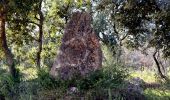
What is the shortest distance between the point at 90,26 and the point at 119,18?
1067 centimetres

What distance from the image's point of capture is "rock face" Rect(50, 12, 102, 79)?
1370 centimetres

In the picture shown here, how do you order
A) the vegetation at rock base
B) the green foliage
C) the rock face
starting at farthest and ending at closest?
1. the rock face
2. the green foliage
3. the vegetation at rock base

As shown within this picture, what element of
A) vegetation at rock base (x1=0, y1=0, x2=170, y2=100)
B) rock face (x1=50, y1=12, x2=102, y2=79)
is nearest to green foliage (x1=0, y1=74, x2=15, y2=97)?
vegetation at rock base (x1=0, y1=0, x2=170, y2=100)

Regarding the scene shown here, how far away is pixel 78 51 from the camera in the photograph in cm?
1415

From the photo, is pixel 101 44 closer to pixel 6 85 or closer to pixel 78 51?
pixel 78 51

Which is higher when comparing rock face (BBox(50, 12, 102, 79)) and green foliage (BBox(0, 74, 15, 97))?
rock face (BBox(50, 12, 102, 79))

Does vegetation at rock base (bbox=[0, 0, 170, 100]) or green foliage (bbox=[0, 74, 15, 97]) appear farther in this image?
green foliage (bbox=[0, 74, 15, 97])

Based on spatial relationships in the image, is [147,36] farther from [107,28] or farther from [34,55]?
[34,55]

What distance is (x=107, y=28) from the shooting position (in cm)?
3656

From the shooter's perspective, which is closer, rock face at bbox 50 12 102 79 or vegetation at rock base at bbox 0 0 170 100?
vegetation at rock base at bbox 0 0 170 100

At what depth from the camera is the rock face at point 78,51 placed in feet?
45.0

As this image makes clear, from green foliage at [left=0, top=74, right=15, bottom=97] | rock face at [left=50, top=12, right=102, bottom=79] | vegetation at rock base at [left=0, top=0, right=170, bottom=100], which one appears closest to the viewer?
vegetation at rock base at [left=0, top=0, right=170, bottom=100]

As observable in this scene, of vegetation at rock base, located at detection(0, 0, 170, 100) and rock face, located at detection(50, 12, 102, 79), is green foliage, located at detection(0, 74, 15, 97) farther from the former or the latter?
rock face, located at detection(50, 12, 102, 79)

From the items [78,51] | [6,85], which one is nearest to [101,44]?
[78,51]
